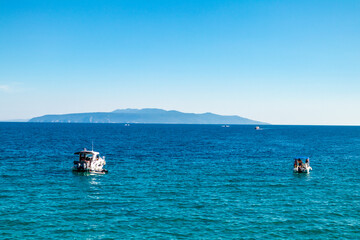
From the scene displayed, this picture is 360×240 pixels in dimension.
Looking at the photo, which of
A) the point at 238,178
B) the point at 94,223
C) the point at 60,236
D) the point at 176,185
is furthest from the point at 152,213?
the point at 238,178

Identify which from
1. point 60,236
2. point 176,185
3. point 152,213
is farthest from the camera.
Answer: point 176,185

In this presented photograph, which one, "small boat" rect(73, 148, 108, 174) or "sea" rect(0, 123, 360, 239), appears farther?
"small boat" rect(73, 148, 108, 174)

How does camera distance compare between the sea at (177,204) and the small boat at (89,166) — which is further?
the small boat at (89,166)

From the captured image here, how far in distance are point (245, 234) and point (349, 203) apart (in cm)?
1646

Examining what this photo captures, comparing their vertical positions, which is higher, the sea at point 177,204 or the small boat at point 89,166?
the small boat at point 89,166

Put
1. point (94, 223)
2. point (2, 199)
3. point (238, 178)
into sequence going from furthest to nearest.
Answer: point (238, 178) < point (2, 199) < point (94, 223)

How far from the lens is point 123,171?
53094 mm

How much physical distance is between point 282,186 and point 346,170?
2153 cm

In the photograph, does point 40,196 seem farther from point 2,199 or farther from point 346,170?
point 346,170

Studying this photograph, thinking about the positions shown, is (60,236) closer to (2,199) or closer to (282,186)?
(2,199)

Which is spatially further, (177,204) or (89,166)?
(89,166)

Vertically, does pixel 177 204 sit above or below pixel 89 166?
below

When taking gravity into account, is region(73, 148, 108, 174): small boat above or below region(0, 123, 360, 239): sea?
above

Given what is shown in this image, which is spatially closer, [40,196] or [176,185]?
[40,196]
